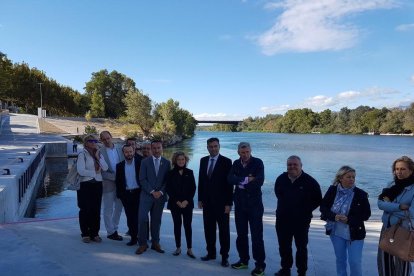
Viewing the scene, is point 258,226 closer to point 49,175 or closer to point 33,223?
point 33,223

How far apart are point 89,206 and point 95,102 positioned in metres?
76.9

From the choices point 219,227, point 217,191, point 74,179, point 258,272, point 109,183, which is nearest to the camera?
point 258,272

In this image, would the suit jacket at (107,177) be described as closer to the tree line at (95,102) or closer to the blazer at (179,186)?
the blazer at (179,186)

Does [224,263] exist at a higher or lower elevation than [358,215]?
lower

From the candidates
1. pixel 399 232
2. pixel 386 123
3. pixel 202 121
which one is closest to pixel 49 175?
pixel 399 232

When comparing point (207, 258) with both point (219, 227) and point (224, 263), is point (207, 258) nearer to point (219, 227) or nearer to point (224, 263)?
point (224, 263)

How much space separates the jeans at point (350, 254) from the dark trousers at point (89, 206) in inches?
128

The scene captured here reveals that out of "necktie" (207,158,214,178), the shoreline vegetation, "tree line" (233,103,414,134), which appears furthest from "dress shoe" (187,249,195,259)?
"tree line" (233,103,414,134)

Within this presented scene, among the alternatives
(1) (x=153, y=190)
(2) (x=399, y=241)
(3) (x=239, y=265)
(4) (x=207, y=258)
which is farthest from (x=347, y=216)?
(1) (x=153, y=190)

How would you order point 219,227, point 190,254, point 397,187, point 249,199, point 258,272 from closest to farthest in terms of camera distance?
1. point 397,187
2. point 258,272
3. point 249,199
4. point 219,227
5. point 190,254

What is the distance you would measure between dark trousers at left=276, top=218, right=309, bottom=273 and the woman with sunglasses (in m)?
2.63

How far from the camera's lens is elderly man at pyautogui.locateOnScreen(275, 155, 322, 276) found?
13.0 feet

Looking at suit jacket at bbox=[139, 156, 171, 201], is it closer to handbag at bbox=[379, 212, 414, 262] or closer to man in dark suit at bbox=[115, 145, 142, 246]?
man in dark suit at bbox=[115, 145, 142, 246]

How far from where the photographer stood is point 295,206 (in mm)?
3971
